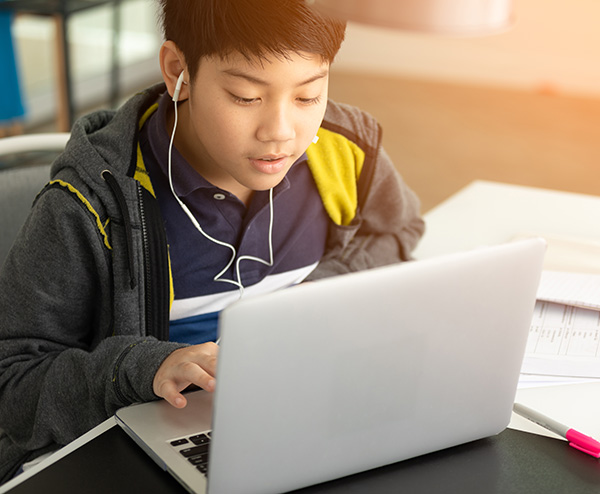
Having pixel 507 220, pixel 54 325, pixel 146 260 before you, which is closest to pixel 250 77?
pixel 146 260

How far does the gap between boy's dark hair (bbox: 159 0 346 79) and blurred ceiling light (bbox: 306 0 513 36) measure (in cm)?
16

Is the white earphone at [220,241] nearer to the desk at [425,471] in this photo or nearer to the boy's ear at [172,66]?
the boy's ear at [172,66]

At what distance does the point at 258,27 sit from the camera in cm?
83

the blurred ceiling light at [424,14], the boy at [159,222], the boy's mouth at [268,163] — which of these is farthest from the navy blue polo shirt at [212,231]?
the blurred ceiling light at [424,14]

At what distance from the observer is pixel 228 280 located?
3.45ft

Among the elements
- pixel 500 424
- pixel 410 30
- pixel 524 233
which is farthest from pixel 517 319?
pixel 524 233

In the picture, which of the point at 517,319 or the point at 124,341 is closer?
the point at 517,319

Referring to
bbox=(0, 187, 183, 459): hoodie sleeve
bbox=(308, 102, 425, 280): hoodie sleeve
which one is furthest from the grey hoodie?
bbox=(308, 102, 425, 280): hoodie sleeve

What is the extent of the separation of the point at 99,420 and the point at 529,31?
4780 mm

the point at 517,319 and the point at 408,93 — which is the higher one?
the point at 517,319

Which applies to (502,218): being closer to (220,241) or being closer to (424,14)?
(220,241)

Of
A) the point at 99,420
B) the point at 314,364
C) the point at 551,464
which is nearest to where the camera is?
the point at 314,364

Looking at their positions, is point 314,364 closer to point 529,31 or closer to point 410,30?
point 410,30

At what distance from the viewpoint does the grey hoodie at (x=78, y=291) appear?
0.83 metres
